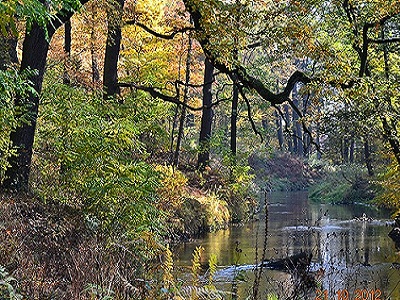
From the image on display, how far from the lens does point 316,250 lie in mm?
9875

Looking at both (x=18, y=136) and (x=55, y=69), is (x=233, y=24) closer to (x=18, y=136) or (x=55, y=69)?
(x=18, y=136)

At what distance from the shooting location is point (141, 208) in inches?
348

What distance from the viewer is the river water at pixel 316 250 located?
10086 mm

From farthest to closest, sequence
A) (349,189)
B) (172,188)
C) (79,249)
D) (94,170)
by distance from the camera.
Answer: (349,189) → (172,188) → (94,170) → (79,249)

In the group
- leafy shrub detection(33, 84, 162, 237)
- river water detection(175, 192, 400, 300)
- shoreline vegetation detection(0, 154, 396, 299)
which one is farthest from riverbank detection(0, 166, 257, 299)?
river water detection(175, 192, 400, 300)

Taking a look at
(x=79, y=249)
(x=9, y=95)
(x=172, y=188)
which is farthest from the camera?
(x=172, y=188)

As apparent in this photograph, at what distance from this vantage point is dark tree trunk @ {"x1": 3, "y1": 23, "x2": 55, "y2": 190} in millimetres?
9117

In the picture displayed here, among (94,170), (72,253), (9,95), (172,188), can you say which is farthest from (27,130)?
(172,188)

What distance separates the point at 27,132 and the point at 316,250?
5.17 meters

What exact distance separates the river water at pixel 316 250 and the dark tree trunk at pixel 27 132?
3617mm

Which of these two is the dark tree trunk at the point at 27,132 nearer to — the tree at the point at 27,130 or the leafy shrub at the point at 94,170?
the tree at the point at 27,130

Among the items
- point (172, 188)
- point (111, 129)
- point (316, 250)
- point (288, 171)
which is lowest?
point (316, 250)

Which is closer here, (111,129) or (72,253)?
(72,253)

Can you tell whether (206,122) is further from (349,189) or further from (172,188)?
(349,189)
